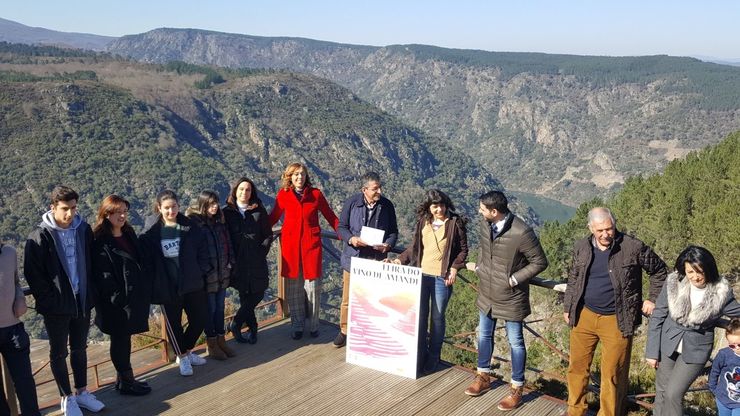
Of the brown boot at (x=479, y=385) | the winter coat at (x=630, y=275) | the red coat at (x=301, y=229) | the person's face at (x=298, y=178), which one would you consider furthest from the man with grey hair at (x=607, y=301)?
the person's face at (x=298, y=178)

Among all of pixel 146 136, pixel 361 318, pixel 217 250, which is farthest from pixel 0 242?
Answer: pixel 146 136

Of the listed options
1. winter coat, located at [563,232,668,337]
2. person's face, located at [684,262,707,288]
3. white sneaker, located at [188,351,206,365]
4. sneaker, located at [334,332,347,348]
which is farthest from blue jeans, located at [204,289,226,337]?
person's face, located at [684,262,707,288]

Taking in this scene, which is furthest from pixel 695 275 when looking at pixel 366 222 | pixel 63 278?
pixel 63 278

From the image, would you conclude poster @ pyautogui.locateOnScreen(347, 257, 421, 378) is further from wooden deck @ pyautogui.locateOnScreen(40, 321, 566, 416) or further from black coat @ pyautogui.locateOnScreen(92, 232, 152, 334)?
black coat @ pyautogui.locateOnScreen(92, 232, 152, 334)

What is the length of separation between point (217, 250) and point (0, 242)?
179 centimetres

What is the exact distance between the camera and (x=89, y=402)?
445 cm

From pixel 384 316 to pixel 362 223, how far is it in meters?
0.90

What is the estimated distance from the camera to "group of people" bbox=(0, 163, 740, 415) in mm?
3689

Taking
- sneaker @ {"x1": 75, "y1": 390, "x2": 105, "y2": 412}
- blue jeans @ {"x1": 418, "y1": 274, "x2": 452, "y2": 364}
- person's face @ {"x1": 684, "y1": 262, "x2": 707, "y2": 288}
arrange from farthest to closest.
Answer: blue jeans @ {"x1": 418, "y1": 274, "x2": 452, "y2": 364}
sneaker @ {"x1": 75, "y1": 390, "x2": 105, "y2": 412}
person's face @ {"x1": 684, "y1": 262, "x2": 707, "y2": 288}

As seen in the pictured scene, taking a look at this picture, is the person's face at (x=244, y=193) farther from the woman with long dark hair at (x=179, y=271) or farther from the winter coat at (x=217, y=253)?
the woman with long dark hair at (x=179, y=271)

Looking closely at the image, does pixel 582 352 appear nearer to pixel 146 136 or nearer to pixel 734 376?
pixel 734 376

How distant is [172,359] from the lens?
543 cm

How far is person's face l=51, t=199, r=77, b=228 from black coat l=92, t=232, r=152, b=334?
0.33 meters

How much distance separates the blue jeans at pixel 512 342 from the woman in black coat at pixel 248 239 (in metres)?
2.22
